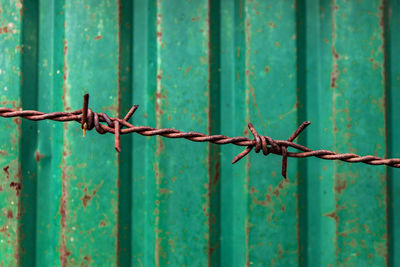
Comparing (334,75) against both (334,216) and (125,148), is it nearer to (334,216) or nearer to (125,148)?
(334,216)

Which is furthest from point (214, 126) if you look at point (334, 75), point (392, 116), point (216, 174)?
point (392, 116)

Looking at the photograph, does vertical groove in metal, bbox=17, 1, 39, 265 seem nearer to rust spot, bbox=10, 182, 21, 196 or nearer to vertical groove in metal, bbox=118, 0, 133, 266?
rust spot, bbox=10, 182, 21, 196

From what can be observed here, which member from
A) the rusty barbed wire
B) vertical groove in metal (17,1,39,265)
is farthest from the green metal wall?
the rusty barbed wire

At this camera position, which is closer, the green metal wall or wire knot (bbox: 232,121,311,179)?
wire knot (bbox: 232,121,311,179)

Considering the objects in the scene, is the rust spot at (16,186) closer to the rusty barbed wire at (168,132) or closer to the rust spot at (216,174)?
the rusty barbed wire at (168,132)

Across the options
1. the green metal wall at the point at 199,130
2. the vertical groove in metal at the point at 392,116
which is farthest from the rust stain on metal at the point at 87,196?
the vertical groove in metal at the point at 392,116

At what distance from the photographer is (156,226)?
1017 mm

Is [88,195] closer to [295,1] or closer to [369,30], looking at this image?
[295,1]

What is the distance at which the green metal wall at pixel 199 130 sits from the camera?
101cm

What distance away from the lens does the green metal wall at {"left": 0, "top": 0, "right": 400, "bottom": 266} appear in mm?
1009

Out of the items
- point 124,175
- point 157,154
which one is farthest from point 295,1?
point 124,175

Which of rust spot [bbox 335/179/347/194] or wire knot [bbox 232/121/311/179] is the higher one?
wire knot [bbox 232/121/311/179]

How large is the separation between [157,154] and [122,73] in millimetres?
304

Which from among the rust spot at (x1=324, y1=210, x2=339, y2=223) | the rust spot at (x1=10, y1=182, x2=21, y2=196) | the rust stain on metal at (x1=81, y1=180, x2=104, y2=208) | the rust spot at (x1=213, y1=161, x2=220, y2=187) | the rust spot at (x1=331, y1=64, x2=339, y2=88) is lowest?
the rust spot at (x1=324, y1=210, x2=339, y2=223)
